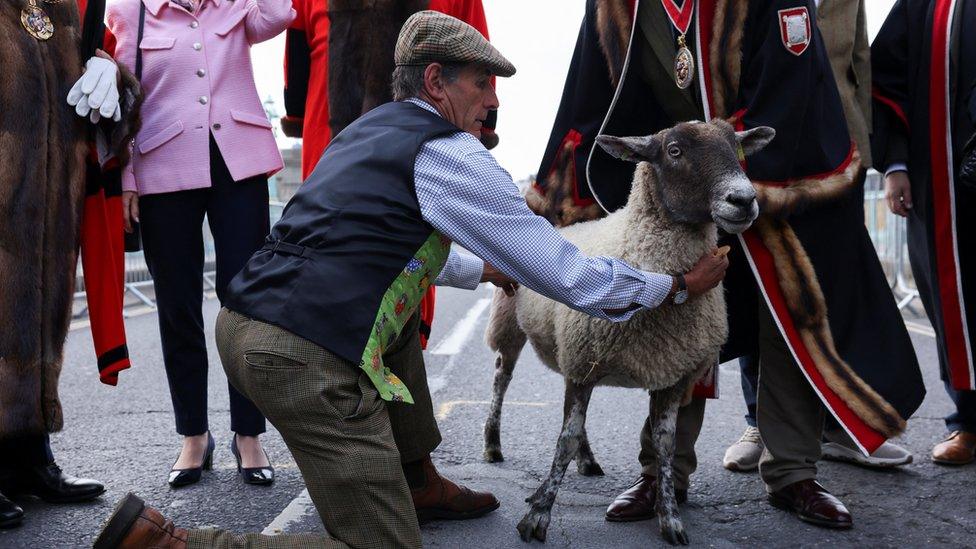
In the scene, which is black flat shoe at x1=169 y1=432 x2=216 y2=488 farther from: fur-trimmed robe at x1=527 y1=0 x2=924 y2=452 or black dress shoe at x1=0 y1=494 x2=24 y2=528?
fur-trimmed robe at x1=527 y1=0 x2=924 y2=452

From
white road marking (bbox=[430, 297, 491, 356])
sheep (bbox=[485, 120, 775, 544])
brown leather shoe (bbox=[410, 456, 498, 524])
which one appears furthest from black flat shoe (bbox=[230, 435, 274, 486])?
white road marking (bbox=[430, 297, 491, 356])

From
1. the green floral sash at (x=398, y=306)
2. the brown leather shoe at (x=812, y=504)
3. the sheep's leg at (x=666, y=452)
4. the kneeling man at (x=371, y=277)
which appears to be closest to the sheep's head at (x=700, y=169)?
the kneeling man at (x=371, y=277)

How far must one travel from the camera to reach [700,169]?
9.64ft

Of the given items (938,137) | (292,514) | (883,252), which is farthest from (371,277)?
(883,252)

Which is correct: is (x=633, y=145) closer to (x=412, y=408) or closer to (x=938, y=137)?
(x=412, y=408)

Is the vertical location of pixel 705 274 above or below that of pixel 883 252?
above

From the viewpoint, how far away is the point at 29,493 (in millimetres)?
3404

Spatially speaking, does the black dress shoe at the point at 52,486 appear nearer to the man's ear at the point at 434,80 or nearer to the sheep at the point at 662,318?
the sheep at the point at 662,318

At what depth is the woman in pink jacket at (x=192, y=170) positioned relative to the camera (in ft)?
11.7

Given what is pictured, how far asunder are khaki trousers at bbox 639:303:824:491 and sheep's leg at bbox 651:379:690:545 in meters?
0.16

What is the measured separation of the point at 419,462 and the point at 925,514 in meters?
1.90

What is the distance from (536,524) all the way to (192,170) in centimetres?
193

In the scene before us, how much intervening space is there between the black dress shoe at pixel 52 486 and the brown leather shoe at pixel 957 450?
362 centimetres

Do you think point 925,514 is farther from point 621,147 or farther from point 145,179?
point 145,179
